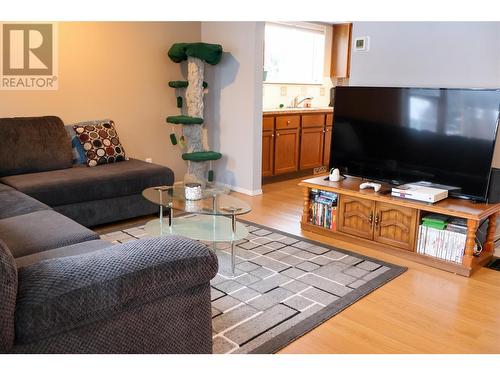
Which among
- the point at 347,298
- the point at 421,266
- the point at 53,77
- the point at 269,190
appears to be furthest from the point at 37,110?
the point at 421,266

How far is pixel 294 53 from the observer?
21.7 ft

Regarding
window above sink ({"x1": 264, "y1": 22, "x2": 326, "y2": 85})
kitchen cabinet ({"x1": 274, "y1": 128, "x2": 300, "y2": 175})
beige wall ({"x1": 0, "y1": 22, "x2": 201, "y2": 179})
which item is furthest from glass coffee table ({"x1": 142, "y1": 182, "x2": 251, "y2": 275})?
window above sink ({"x1": 264, "y1": 22, "x2": 326, "y2": 85})

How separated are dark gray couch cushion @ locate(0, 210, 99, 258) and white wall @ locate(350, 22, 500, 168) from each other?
2635mm

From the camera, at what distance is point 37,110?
418 centimetres

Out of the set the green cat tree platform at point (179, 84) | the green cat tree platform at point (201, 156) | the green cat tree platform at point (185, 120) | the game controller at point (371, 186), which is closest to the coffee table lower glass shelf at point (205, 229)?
the game controller at point (371, 186)

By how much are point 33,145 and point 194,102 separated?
5.74 ft

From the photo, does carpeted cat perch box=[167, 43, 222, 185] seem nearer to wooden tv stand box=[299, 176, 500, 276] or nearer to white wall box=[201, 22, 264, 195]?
white wall box=[201, 22, 264, 195]

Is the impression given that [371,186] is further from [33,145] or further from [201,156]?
[33,145]

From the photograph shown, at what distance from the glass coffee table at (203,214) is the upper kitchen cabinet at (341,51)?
417 centimetres

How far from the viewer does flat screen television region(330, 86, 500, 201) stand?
9.74 ft

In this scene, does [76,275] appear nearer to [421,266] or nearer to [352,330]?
[352,330]

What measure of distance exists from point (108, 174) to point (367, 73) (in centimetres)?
230

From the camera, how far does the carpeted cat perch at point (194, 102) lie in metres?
4.72
